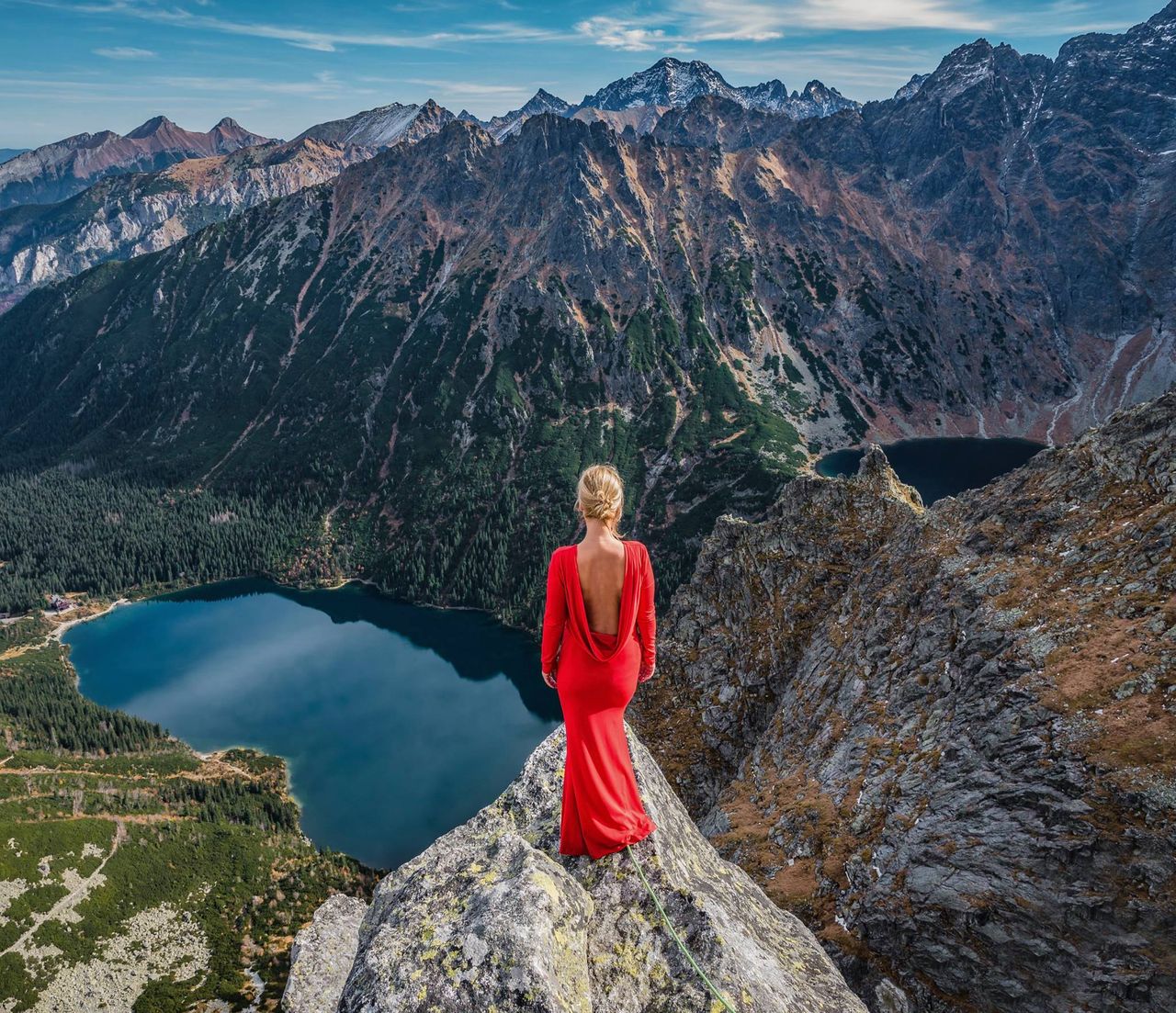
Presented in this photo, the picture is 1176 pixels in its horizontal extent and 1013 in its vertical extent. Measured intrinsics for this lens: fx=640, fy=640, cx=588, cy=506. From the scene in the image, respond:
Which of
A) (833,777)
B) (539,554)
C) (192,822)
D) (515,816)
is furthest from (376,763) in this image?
(515,816)

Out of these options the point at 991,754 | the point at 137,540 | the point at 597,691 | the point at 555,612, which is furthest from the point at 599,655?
the point at 137,540

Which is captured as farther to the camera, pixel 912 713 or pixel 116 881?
pixel 116 881

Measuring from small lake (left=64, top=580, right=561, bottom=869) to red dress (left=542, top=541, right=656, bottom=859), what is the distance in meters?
79.3

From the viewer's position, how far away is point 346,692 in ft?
372

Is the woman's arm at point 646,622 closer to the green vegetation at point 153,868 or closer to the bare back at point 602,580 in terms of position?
the bare back at point 602,580

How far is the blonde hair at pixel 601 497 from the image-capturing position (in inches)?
348

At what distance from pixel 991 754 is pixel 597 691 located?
49.0 feet

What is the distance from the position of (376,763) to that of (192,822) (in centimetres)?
2326

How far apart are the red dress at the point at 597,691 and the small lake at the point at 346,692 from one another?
79.3m

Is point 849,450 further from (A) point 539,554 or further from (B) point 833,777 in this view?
(B) point 833,777

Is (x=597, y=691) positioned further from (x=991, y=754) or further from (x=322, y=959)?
(x=322, y=959)

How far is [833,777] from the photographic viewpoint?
82.7 ft

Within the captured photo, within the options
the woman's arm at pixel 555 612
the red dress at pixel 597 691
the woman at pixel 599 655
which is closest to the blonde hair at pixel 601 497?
the woman at pixel 599 655

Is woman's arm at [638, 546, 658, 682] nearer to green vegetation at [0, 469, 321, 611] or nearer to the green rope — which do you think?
the green rope
